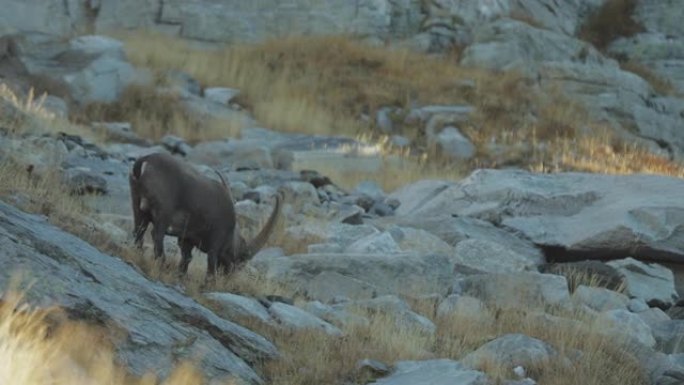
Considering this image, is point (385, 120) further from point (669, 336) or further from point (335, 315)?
point (335, 315)

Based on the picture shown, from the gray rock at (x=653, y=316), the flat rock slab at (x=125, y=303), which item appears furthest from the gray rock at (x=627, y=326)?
the flat rock slab at (x=125, y=303)

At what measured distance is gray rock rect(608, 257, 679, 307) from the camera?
10.6m

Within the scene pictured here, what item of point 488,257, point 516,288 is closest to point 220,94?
point 488,257

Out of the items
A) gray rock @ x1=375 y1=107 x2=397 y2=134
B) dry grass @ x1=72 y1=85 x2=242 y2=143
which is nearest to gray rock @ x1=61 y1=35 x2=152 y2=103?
dry grass @ x1=72 y1=85 x2=242 y2=143

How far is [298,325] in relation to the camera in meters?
6.68

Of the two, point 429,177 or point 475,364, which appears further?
point 429,177

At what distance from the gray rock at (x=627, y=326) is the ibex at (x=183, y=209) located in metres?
2.46

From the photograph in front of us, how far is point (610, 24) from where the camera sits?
110 feet

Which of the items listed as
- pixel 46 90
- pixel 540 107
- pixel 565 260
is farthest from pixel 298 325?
pixel 540 107

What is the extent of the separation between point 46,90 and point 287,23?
8.43 meters

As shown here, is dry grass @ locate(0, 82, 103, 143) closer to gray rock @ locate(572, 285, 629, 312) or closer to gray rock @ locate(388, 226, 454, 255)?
gray rock @ locate(388, 226, 454, 255)

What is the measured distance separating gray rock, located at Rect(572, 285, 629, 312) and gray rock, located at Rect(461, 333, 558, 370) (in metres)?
2.55

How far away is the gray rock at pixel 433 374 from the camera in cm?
592

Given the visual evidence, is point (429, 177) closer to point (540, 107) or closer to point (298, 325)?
point (540, 107)
